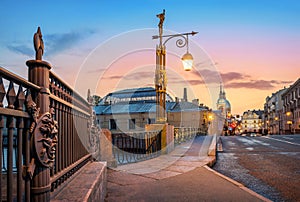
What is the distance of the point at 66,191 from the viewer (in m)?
3.26

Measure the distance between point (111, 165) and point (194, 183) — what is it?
3.13m

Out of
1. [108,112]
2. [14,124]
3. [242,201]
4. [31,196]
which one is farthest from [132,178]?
[108,112]

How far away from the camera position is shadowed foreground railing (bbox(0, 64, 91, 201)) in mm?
1858

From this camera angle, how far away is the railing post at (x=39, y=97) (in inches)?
96.9

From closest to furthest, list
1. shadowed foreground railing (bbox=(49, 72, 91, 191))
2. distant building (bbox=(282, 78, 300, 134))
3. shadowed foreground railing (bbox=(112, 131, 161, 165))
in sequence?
1. shadowed foreground railing (bbox=(49, 72, 91, 191))
2. shadowed foreground railing (bbox=(112, 131, 161, 165))
3. distant building (bbox=(282, 78, 300, 134))

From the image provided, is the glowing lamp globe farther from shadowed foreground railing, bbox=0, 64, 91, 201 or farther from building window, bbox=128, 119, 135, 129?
building window, bbox=128, 119, 135, 129

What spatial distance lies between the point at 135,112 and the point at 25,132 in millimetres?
55943

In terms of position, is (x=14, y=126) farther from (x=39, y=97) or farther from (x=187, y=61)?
(x=187, y=61)

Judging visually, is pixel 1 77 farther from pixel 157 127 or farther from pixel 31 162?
pixel 157 127

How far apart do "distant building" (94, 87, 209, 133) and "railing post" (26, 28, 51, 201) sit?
170 ft

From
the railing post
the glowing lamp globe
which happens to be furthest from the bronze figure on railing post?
the glowing lamp globe

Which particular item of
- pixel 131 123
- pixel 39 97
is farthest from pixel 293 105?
pixel 39 97

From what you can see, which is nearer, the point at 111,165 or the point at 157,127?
the point at 111,165

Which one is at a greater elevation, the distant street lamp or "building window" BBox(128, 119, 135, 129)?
the distant street lamp
